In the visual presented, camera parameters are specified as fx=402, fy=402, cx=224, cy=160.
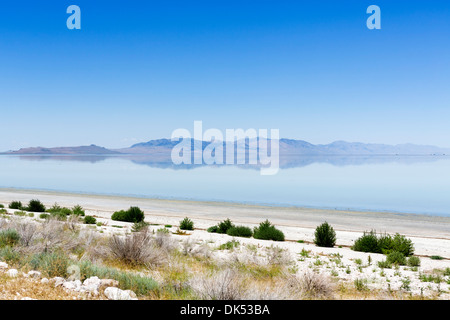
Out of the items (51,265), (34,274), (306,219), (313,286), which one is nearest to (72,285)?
(34,274)

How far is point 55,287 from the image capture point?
6.22 meters

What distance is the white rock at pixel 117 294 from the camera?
239 inches

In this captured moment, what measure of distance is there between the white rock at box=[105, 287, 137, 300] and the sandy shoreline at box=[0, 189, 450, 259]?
38.0 ft

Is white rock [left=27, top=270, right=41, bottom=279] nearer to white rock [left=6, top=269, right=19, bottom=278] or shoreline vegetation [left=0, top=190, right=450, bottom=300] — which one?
shoreline vegetation [left=0, top=190, right=450, bottom=300]

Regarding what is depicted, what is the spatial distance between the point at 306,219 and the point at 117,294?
2127 cm

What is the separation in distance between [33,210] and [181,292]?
20.5m

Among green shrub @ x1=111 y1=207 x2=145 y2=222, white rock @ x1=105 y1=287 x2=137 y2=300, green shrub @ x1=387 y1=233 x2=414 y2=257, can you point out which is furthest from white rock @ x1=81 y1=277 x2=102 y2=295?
green shrub @ x1=111 y1=207 x2=145 y2=222

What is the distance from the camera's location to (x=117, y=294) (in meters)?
6.08

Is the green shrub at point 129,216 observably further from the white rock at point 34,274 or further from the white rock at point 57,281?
the white rock at point 57,281

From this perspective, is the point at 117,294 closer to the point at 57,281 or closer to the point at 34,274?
the point at 57,281

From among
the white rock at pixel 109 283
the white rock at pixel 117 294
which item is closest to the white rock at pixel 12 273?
the white rock at pixel 109 283
